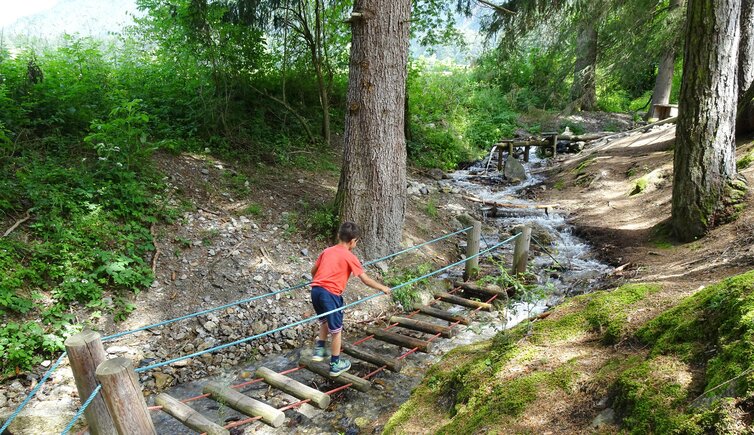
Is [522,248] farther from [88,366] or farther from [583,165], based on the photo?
[583,165]

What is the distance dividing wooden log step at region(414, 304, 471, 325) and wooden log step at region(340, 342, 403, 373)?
1124mm

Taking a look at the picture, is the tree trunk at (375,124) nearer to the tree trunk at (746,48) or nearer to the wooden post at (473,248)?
the wooden post at (473,248)

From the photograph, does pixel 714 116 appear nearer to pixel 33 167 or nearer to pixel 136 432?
pixel 136 432

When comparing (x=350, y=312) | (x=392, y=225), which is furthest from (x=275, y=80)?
(x=350, y=312)

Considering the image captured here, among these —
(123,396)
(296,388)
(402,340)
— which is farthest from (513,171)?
(123,396)

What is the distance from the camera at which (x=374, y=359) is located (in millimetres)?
5031

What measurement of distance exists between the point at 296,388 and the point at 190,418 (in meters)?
0.98

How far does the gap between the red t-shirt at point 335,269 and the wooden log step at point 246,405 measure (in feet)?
4.15

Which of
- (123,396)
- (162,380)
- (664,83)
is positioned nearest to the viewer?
(123,396)

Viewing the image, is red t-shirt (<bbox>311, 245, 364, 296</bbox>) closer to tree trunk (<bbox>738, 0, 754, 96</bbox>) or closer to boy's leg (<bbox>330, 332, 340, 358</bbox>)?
Answer: boy's leg (<bbox>330, 332, 340, 358</bbox>)

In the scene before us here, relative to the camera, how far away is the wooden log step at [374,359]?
499 centimetres

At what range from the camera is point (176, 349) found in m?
5.33

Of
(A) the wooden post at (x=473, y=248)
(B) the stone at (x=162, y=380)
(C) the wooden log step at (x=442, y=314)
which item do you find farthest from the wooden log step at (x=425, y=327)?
(B) the stone at (x=162, y=380)

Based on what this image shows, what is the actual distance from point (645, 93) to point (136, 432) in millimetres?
28789
